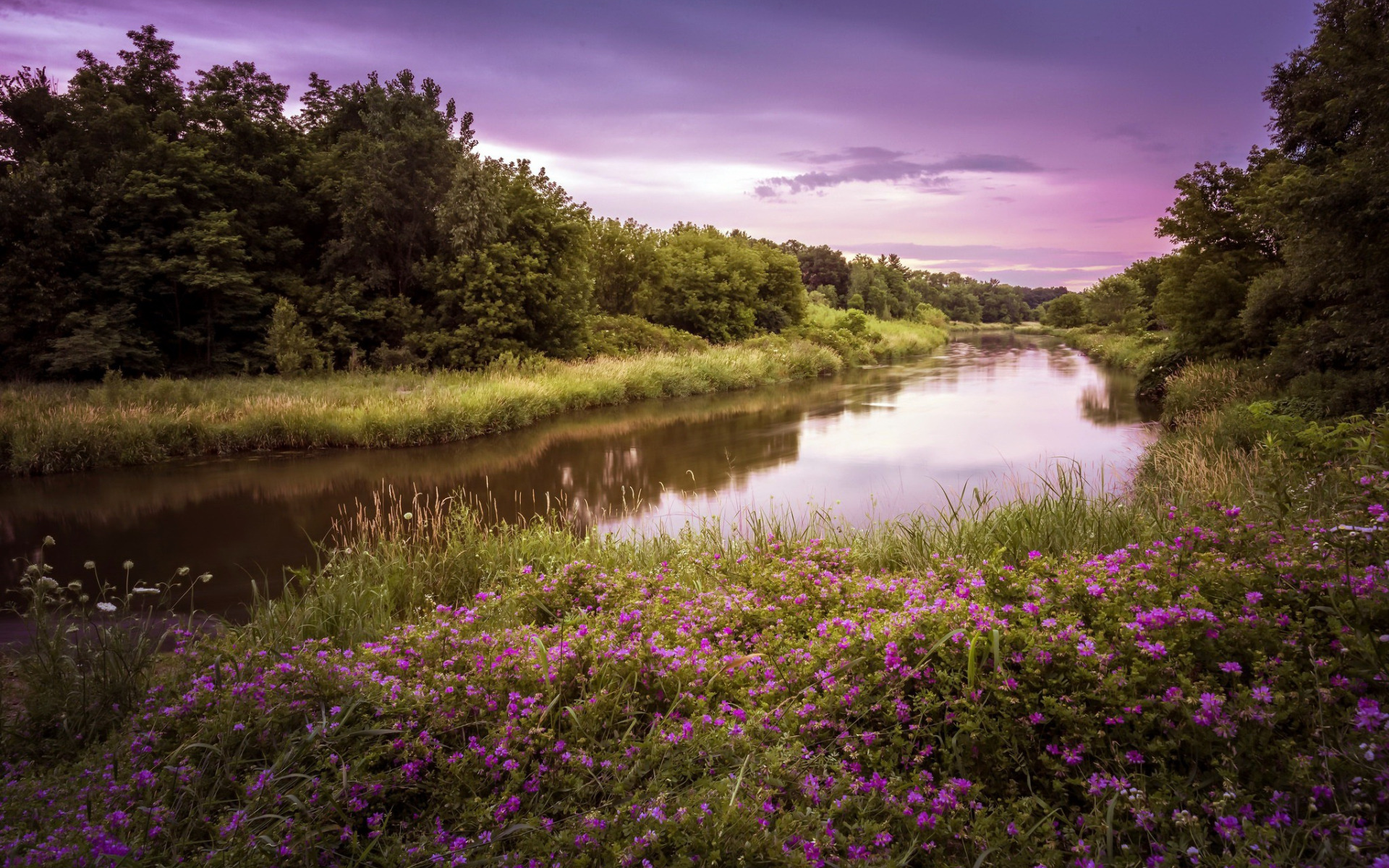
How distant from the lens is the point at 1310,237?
10.1 meters

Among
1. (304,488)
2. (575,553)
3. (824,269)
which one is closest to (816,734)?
(575,553)

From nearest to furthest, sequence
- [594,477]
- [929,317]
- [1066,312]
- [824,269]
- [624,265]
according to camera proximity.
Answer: [594,477] → [624,265] → [824,269] → [929,317] → [1066,312]

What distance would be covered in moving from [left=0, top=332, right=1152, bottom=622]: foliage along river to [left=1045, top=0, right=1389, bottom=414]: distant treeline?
114 inches

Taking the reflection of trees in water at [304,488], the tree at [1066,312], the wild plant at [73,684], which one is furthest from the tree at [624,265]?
the tree at [1066,312]

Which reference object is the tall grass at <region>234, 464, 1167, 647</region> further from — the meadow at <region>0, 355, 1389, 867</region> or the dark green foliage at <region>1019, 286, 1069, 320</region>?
the dark green foliage at <region>1019, 286, 1069, 320</region>

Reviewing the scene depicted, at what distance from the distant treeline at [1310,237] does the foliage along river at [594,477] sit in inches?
114

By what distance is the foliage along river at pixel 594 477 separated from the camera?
9234 millimetres

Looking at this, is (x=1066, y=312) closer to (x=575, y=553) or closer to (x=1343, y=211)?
(x=1343, y=211)

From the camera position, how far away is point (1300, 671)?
8.82 feet

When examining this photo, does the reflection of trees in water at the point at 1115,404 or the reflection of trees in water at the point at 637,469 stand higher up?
the reflection of trees in water at the point at 1115,404

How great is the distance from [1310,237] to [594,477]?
37.3 feet

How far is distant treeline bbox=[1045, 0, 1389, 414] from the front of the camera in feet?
30.6

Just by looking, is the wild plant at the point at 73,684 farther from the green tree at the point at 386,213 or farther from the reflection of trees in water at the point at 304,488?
the green tree at the point at 386,213

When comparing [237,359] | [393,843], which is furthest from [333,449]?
[393,843]
